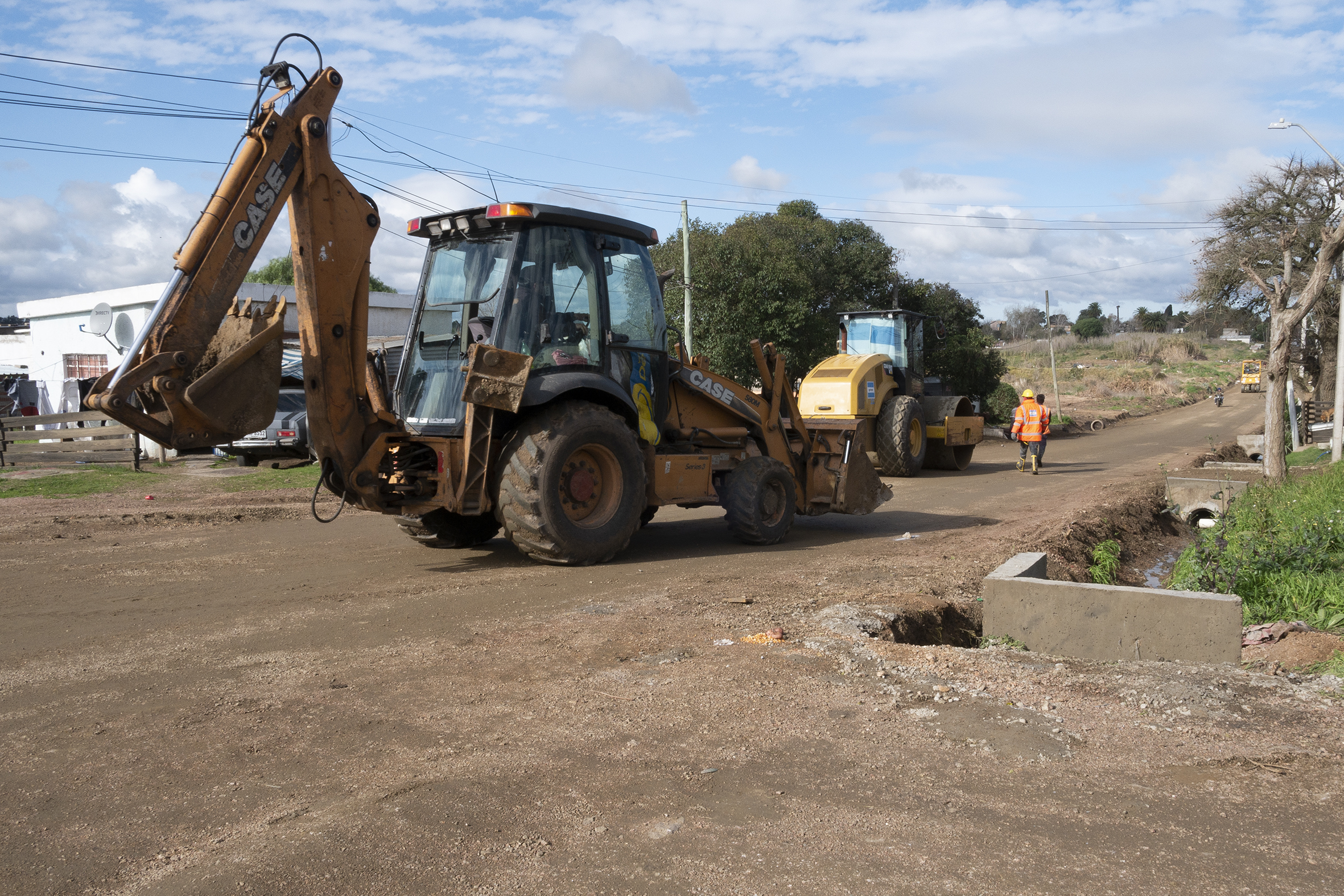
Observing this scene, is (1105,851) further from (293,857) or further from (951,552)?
(951,552)

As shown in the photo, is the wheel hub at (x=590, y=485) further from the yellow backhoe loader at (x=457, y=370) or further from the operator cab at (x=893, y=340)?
the operator cab at (x=893, y=340)

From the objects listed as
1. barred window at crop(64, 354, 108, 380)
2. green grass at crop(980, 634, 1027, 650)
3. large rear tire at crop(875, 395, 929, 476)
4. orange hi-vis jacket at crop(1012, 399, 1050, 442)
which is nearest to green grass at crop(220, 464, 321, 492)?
large rear tire at crop(875, 395, 929, 476)

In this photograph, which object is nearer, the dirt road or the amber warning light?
the dirt road

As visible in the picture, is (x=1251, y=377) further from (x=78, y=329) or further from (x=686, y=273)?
(x=78, y=329)

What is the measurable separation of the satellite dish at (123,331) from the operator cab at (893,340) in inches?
505

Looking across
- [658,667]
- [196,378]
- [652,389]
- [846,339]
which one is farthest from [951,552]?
[846,339]

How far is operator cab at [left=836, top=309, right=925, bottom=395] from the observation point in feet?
61.0

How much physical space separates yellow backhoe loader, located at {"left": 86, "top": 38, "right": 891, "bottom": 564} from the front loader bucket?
1230 millimetres

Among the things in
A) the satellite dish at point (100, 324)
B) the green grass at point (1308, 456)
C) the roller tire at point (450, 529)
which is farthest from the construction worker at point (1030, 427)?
the satellite dish at point (100, 324)

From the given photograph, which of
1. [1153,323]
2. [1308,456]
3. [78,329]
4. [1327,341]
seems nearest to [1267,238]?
[1327,341]

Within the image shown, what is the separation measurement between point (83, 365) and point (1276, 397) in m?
32.5

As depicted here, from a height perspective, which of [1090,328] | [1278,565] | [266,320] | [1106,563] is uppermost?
[1090,328]

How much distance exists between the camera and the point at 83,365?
104 feet

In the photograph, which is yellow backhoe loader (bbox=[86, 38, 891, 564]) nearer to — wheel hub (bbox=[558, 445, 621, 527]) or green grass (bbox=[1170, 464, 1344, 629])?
wheel hub (bbox=[558, 445, 621, 527])
